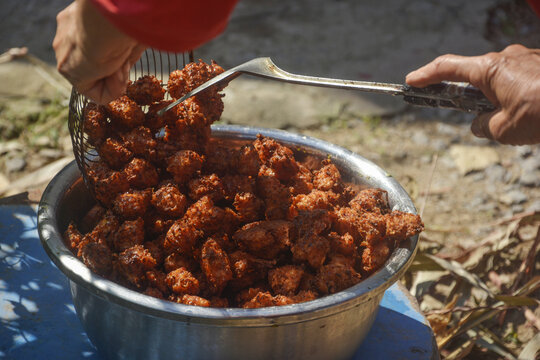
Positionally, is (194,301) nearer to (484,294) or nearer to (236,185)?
(236,185)

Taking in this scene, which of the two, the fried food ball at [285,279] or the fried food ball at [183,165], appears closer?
the fried food ball at [285,279]

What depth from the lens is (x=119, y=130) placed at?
177 cm

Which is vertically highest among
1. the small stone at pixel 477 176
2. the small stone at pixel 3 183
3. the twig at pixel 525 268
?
→ the twig at pixel 525 268

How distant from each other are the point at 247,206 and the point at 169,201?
0.23 metres

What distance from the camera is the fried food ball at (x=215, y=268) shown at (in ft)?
4.80

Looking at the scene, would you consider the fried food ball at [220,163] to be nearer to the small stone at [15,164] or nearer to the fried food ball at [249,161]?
the fried food ball at [249,161]

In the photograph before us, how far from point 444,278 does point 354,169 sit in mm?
1163

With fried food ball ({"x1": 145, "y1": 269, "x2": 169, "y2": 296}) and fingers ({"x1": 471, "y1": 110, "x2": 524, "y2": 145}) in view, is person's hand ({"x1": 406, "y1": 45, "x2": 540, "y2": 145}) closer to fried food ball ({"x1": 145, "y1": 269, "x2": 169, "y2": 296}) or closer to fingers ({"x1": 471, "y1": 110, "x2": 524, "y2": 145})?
fingers ({"x1": 471, "y1": 110, "x2": 524, "y2": 145})

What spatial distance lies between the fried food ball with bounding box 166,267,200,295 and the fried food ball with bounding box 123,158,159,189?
34 centimetres

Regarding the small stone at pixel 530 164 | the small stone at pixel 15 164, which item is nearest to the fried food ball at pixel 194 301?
the small stone at pixel 15 164

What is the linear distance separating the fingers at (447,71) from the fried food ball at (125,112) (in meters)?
0.85

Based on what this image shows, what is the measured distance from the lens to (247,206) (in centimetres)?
165

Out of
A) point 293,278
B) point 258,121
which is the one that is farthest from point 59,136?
point 293,278

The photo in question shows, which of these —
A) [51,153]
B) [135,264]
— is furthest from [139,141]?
[51,153]
